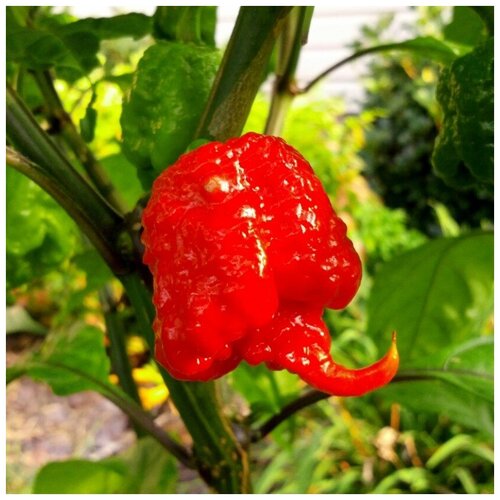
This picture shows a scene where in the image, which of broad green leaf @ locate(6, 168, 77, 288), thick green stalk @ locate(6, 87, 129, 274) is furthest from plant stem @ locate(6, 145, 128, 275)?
broad green leaf @ locate(6, 168, 77, 288)

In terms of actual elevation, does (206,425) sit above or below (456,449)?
above

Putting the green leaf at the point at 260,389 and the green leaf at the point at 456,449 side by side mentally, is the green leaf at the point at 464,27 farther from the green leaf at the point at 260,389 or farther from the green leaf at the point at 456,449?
the green leaf at the point at 456,449

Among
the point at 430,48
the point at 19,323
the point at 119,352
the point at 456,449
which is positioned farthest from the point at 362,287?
the point at 430,48

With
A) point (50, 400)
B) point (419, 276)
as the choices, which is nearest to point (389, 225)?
point (50, 400)

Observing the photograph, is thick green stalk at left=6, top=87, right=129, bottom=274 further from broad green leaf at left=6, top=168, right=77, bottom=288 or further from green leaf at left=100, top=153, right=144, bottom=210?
green leaf at left=100, top=153, right=144, bottom=210

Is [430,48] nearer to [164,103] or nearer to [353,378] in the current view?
[164,103]

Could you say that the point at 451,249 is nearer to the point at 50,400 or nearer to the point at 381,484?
the point at 381,484
